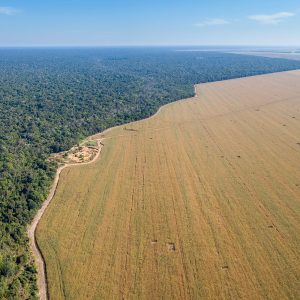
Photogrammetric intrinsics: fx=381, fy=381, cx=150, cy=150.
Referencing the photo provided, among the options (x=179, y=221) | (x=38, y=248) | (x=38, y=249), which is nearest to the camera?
(x=38, y=249)

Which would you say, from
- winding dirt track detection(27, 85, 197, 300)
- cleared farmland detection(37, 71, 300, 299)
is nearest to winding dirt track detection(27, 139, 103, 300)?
winding dirt track detection(27, 85, 197, 300)

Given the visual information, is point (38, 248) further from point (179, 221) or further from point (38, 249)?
point (179, 221)

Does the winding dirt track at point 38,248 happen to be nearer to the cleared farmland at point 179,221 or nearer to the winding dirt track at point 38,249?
the winding dirt track at point 38,249

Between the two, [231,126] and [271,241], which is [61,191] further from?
[231,126]

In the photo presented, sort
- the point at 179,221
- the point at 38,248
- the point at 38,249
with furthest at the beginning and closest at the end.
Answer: the point at 179,221 → the point at 38,248 → the point at 38,249

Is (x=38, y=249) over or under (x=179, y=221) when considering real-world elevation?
under

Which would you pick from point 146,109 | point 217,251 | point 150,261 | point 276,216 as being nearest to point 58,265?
point 150,261

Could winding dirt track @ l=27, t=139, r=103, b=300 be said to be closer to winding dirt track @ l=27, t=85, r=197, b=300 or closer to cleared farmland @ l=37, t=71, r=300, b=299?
winding dirt track @ l=27, t=85, r=197, b=300

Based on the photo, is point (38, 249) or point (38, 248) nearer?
point (38, 249)

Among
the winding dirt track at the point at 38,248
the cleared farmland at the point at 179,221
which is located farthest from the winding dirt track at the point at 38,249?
the cleared farmland at the point at 179,221

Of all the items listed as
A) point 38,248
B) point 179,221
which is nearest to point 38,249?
point 38,248
